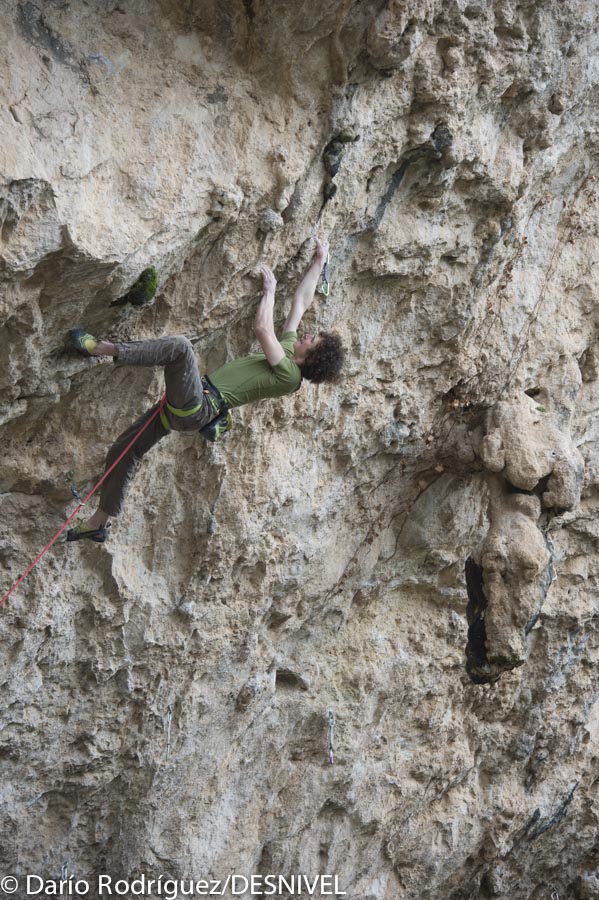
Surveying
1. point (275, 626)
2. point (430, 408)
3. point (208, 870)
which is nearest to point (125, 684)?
point (275, 626)

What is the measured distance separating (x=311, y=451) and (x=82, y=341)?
2.10 meters

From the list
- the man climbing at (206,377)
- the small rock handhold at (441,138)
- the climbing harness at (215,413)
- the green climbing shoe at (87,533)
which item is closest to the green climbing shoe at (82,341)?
the man climbing at (206,377)

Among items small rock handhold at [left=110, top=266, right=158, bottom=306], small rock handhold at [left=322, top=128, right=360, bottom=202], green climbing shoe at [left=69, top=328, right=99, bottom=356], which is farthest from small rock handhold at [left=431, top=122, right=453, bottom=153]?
green climbing shoe at [left=69, top=328, right=99, bottom=356]

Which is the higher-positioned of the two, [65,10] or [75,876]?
[65,10]

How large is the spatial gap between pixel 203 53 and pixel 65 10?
0.79 metres

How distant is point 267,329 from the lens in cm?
499

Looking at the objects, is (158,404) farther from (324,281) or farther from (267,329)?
(324,281)

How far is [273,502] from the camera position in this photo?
20.6 feet

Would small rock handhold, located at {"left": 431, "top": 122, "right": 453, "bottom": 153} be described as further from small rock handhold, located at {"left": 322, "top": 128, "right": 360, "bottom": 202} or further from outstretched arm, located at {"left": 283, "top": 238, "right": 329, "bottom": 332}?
outstretched arm, located at {"left": 283, "top": 238, "right": 329, "bottom": 332}

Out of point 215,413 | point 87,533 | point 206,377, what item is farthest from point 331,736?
point 206,377

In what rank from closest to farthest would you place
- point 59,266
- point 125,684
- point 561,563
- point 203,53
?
point 59,266, point 203,53, point 125,684, point 561,563

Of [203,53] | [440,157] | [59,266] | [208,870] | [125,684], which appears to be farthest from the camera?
[208,870]

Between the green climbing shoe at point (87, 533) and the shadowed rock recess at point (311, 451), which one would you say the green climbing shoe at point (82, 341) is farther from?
the green climbing shoe at point (87, 533)

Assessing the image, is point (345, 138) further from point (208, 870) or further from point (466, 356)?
point (208, 870)
